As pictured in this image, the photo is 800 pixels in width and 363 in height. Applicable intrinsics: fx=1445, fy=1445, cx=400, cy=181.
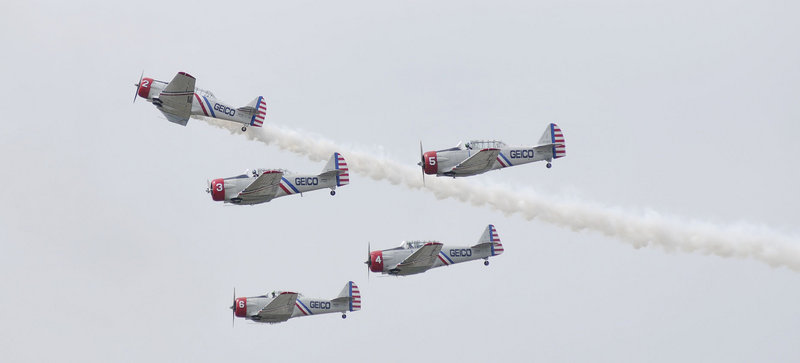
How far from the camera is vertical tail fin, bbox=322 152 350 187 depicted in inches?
3312

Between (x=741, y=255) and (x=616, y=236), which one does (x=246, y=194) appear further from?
(x=741, y=255)

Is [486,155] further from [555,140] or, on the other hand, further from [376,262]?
[376,262]

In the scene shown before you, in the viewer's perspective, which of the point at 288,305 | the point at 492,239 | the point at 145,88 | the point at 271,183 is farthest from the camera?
the point at 288,305

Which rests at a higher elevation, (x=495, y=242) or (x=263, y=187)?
(x=263, y=187)

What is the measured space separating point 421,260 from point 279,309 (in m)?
10.9

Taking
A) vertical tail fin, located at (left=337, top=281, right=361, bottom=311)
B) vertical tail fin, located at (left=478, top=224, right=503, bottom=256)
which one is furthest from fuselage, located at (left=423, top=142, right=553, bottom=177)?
vertical tail fin, located at (left=337, top=281, right=361, bottom=311)

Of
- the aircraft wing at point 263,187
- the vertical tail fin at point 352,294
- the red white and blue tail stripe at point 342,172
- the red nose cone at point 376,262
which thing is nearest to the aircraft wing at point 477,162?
the red nose cone at point 376,262

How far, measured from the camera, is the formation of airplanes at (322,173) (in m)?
78.7

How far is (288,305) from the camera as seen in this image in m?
88.4

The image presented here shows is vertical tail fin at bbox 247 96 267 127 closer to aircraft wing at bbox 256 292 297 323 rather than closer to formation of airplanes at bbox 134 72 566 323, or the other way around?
formation of airplanes at bbox 134 72 566 323

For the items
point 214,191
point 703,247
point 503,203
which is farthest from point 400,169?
point 703,247

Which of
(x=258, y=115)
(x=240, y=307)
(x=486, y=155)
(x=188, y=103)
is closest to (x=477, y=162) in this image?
(x=486, y=155)

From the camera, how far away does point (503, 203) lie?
289 feet

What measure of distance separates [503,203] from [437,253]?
7.21m
